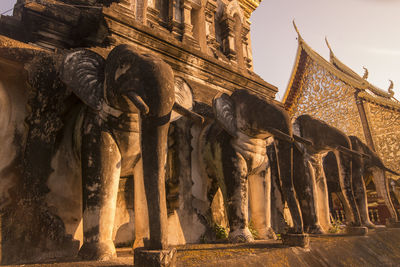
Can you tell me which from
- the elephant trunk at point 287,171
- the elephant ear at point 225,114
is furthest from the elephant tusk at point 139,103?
the elephant trunk at point 287,171

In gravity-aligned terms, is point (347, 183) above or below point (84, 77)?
below

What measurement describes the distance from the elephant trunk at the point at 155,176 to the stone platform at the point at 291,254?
0.81 feet

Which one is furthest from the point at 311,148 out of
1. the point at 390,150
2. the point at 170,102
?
the point at 390,150

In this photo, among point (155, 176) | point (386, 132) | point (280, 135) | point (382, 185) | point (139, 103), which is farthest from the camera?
point (386, 132)

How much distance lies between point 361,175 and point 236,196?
2621mm

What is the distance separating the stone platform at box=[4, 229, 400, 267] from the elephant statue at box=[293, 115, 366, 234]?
0.45 meters

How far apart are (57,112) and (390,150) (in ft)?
33.6

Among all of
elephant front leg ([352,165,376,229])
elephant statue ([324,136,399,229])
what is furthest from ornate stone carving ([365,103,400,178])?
elephant front leg ([352,165,376,229])

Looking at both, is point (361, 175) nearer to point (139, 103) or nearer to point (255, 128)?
point (255, 128)

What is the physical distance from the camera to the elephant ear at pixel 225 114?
3121 millimetres

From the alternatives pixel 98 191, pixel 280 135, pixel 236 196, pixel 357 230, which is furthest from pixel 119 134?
pixel 357 230

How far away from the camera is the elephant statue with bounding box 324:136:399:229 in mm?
4371

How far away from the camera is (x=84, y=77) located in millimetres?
2279

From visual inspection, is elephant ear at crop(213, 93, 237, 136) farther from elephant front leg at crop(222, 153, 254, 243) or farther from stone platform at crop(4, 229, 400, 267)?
stone platform at crop(4, 229, 400, 267)
